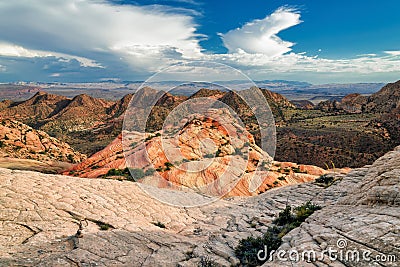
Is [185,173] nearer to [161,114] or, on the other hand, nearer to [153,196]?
[153,196]

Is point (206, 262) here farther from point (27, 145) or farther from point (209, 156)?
point (27, 145)

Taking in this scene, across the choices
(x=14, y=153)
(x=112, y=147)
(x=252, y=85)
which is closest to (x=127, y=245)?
(x=252, y=85)

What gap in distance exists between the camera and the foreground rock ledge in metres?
7.88

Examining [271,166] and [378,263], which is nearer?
[378,263]

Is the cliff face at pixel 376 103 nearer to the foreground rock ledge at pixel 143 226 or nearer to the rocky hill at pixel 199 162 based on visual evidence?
the rocky hill at pixel 199 162

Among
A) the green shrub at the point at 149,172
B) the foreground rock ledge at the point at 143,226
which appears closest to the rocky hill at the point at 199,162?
the green shrub at the point at 149,172

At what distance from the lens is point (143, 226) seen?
495 inches

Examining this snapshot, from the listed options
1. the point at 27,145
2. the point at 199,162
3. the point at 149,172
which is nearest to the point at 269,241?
the point at 149,172

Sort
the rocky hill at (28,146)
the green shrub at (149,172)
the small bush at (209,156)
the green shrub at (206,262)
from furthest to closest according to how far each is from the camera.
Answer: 1. the rocky hill at (28,146)
2. the small bush at (209,156)
3. the green shrub at (149,172)
4. the green shrub at (206,262)

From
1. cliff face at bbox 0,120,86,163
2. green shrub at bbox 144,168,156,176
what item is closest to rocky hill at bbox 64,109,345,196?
green shrub at bbox 144,168,156,176

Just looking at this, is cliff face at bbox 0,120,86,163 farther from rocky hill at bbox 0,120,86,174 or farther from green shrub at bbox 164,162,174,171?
green shrub at bbox 164,162,174,171

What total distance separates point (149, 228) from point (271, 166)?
22.9 meters

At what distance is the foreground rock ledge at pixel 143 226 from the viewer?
7.88 m

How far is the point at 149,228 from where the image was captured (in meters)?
12.5
